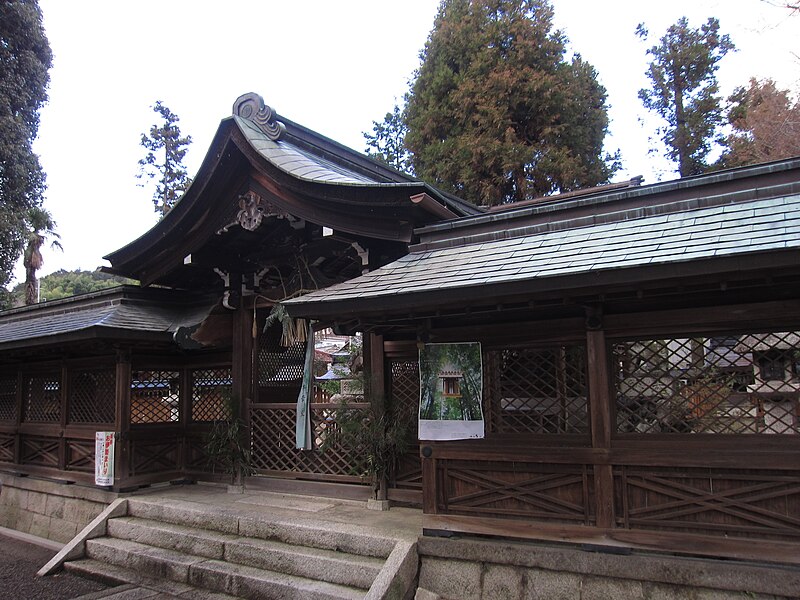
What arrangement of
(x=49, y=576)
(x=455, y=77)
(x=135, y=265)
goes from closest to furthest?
(x=49, y=576) → (x=135, y=265) → (x=455, y=77)

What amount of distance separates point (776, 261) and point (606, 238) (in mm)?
1517

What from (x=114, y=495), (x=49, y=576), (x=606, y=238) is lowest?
(x=49, y=576)

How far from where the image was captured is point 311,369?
7.89m

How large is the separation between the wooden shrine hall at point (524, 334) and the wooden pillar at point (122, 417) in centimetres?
3

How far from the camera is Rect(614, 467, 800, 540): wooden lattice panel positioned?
14.0 feet

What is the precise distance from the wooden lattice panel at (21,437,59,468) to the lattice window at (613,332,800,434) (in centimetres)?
930

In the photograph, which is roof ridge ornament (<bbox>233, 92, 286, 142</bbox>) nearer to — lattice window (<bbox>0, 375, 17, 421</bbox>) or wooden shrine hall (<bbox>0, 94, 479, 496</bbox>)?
wooden shrine hall (<bbox>0, 94, 479, 496</bbox>)

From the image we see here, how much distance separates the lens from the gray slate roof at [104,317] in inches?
336

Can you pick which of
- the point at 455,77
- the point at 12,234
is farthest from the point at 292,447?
the point at 12,234

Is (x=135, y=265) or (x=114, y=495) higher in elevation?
(x=135, y=265)

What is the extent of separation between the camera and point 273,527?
256 inches

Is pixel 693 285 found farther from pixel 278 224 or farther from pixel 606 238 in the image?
pixel 278 224

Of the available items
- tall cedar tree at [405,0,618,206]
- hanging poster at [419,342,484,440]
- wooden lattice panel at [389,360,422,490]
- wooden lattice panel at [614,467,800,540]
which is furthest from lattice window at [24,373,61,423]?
tall cedar tree at [405,0,618,206]

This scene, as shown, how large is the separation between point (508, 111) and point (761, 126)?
909 cm
